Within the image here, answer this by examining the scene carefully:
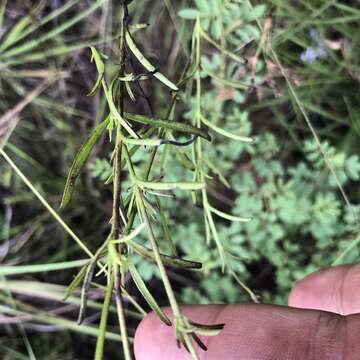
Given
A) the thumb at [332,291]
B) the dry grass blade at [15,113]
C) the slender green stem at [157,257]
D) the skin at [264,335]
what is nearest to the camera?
the slender green stem at [157,257]

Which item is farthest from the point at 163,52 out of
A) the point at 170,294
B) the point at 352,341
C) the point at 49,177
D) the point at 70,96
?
the point at 170,294

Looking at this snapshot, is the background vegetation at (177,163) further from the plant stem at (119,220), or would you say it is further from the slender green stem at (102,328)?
the slender green stem at (102,328)

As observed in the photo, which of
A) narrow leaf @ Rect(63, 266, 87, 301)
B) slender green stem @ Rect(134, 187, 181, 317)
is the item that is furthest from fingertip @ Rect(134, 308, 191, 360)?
slender green stem @ Rect(134, 187, 181, 317)

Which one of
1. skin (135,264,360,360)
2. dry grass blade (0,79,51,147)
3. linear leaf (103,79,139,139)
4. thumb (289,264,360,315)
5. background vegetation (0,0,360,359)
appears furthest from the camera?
dry grass blade (0,79,51,147)

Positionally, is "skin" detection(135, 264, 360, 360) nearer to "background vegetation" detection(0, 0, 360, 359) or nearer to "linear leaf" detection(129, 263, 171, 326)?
"background vegetation" detection(0, 0, 360, 359)

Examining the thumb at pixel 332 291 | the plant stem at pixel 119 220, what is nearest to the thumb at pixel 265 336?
the thumb at pixel 332 291
